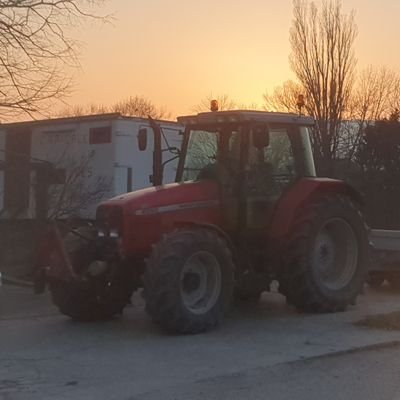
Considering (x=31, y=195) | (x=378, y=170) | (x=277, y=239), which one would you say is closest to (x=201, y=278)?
(x=277, y=239)

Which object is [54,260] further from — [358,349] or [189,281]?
[358,349]

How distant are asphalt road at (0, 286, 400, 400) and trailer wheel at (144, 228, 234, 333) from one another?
0.71 feet

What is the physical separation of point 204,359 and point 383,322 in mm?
3066

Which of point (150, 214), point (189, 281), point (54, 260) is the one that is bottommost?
point (189, 281)

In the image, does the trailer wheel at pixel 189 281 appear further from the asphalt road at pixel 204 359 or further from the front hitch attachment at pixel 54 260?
the front hitch attachment at pixel 54 260

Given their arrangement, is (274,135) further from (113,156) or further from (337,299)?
(113,156)

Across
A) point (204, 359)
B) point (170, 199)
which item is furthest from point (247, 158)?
point (204, 359)

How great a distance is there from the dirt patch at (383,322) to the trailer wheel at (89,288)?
3012 mm

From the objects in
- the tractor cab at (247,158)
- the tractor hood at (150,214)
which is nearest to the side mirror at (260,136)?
the tractor cab at (247,158)

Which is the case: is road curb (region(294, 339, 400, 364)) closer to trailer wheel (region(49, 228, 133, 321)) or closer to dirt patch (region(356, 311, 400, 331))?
dirt patch (region(356, 311, 400, 331))

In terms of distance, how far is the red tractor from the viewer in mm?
10438

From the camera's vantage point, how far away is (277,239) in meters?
11.6

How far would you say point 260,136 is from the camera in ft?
37.1

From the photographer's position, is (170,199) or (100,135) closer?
(170,199)
